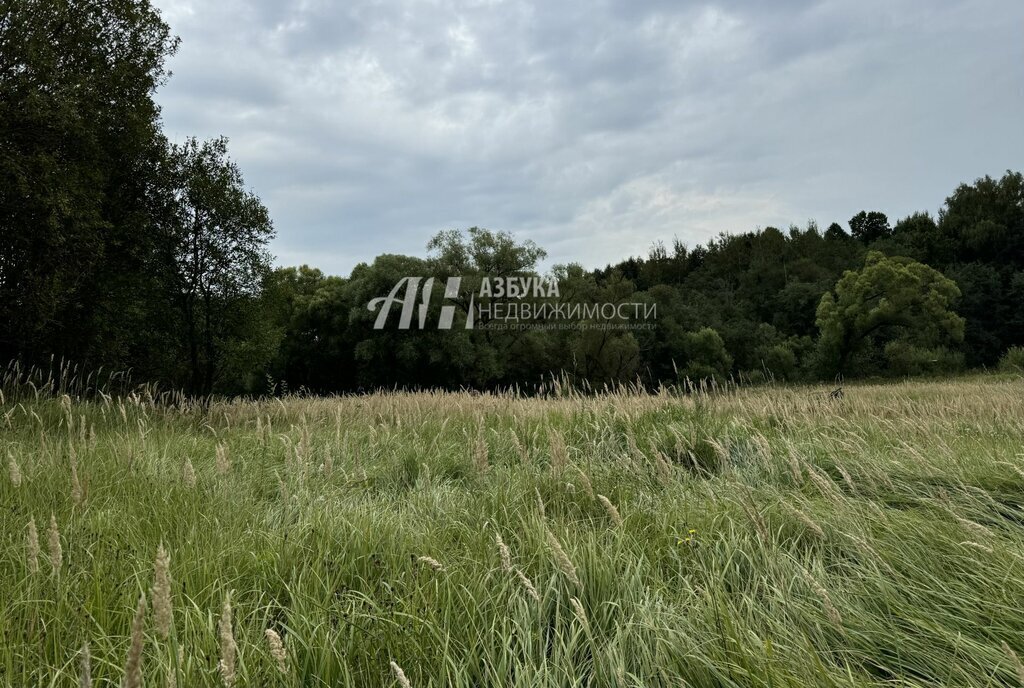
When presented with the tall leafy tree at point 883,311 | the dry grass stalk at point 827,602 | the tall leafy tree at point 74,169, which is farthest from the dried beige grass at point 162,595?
the tall leafy tree at point 883,311

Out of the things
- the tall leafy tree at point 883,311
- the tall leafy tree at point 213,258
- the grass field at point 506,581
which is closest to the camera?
the grass field at point 506,581

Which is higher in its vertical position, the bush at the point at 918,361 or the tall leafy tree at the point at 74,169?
the tall leafy tree at the point at 74,169

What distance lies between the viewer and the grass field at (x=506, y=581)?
74.1 inches

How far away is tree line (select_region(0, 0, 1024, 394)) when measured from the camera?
10930 millimetres

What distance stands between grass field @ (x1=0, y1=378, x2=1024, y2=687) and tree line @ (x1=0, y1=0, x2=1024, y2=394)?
195 inches

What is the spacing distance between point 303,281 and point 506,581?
1822 inches

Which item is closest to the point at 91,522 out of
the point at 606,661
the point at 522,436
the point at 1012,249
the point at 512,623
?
the point at 512,623

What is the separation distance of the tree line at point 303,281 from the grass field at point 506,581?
195 inches

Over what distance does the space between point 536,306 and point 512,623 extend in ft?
126

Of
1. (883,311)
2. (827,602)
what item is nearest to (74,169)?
(827,602)

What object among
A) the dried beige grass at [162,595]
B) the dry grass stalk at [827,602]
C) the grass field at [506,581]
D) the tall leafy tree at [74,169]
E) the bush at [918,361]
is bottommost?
the bush at [918,361]

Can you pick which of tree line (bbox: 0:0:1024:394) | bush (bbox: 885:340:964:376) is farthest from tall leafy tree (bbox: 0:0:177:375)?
bush (bbox: 885:340:964:376)

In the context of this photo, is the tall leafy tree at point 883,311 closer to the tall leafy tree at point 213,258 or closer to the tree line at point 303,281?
the tree line at point 303,281

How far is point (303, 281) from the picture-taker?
44.9 metres
